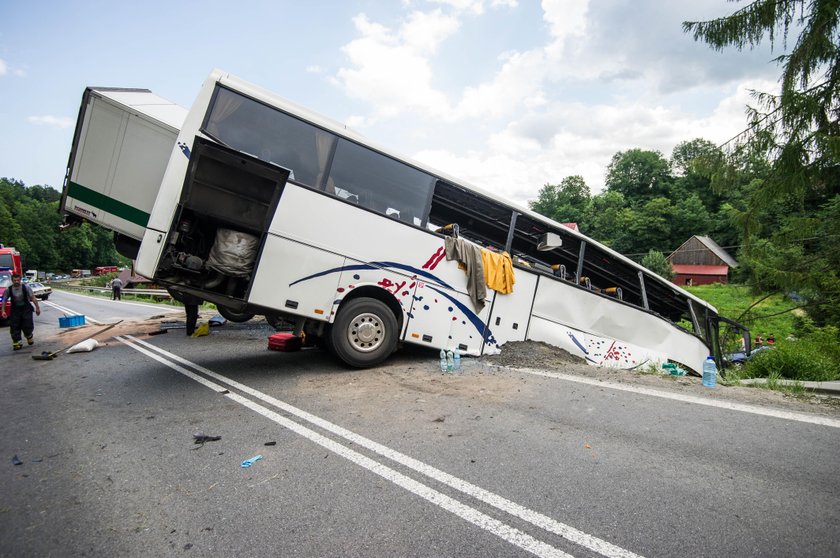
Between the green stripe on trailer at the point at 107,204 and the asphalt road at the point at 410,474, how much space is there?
2448 millimetres

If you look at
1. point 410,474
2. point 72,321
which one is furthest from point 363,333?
point 72,321

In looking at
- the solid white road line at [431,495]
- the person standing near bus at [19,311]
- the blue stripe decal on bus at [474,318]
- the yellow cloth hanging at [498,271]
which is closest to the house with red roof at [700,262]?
the yellow cloth hanging at [498,271]

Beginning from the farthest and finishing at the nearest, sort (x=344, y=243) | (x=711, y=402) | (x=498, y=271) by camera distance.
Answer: (x=498, y=271) < (x=344, y=243) < (x=711, y=402)

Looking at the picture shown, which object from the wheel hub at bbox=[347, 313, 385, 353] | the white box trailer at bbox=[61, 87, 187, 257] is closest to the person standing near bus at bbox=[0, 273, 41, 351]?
the white box trailer at bbox=[61, 87, 187, 257]

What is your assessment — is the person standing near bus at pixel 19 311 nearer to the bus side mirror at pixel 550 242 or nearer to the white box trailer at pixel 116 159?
the white box trailer at pixel 116 159

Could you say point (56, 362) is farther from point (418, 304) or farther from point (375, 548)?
point (375, 548)

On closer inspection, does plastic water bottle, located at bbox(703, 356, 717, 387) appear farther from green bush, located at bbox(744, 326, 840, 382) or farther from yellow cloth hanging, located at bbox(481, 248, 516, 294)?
yellow cloth hanging, located at bbox(481, 248, 516, 294)

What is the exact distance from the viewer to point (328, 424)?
12.0ft

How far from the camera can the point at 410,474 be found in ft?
8.88

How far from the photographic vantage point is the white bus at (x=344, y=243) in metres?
4.83

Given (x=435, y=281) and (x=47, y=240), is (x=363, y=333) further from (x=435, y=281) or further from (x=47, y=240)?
(x=47, y=240)

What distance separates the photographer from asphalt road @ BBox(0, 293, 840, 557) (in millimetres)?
2045

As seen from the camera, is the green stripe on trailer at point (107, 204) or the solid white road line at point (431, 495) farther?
the green stripe on trailer at point (107, 204)

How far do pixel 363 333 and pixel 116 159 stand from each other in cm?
420
